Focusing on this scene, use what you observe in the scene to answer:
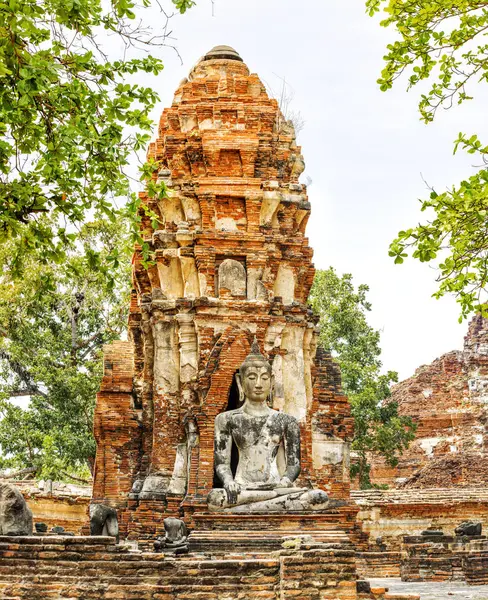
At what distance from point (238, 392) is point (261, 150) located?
411 cm

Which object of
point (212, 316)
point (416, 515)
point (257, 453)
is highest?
point (212, 316)

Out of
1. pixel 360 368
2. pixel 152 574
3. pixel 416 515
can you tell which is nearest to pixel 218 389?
pixel 152 574

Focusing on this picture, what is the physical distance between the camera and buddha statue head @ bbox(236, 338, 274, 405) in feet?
44.7

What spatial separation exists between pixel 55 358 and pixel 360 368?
8.00m

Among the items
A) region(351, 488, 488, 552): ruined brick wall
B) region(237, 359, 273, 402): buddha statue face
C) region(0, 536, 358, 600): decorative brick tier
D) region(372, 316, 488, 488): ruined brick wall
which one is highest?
region(372, 316, 488, 488): ruined brick wall

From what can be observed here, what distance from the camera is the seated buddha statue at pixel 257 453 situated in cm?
1262

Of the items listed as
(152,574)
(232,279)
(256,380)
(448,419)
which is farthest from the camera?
(448,419)

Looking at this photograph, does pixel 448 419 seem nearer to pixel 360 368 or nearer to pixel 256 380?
pixel 360 368

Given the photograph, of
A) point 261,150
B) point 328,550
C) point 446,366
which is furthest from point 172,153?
point 446,366

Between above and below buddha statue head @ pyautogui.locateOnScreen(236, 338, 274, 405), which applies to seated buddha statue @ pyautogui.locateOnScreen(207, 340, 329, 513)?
below

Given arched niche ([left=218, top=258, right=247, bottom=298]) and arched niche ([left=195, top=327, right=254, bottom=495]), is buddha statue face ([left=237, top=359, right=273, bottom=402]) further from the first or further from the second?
arched niche ([left=218, top=258, right=247, bottom=298])

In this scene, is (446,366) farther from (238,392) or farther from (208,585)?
(208,585)

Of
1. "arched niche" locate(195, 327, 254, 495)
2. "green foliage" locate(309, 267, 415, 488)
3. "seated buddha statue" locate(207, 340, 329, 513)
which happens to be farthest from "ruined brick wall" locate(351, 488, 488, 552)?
"seated buddha statue" locate(207, 340, 329, 513)

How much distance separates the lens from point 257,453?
43.9 feet
